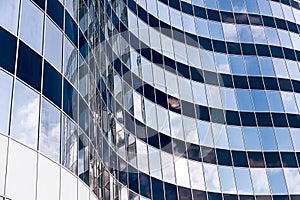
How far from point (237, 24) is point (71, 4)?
74.2ft

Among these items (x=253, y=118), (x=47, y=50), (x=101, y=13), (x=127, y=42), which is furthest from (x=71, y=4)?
(x=253, y=118)

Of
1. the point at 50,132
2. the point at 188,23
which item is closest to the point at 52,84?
the point at 50,132

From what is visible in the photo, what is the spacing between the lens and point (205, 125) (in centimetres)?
3091

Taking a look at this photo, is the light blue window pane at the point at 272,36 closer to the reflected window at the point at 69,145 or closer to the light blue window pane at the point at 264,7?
the light blue window pane at the point at 264,7

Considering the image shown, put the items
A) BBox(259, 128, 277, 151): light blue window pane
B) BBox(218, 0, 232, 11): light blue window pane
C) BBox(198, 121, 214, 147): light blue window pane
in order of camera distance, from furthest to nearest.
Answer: BBox(218, 0, 232, 11): light blue window pane
BBox(259, 128, 277, 151): light blue window pane
BBox(198, 121, 214, 147): light blue window pane

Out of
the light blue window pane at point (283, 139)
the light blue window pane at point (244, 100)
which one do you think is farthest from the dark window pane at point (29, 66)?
the light blue window pane at point (283, 139)

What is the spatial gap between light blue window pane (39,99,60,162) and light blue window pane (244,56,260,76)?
23.4 meters

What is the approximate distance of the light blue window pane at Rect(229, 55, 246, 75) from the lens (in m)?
34.9

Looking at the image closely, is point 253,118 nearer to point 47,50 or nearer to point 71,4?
point 71,4

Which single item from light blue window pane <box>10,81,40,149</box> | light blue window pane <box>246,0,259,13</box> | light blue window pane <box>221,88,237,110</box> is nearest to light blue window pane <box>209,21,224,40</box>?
light blue window pane <box>246,0,259,13</box>

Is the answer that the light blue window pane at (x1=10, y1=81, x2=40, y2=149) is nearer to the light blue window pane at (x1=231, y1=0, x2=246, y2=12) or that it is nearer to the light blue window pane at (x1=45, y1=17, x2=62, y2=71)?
the light blue window pane at (x1=45, y1=17, x2=62, y2=71)

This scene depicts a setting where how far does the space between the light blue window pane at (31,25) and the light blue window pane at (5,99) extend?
195 centimetres

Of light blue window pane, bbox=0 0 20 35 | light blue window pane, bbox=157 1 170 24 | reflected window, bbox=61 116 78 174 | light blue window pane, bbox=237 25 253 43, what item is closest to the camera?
light blue window pane, bbox=0 0 20 35

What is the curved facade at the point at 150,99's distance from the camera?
1372 centimetres
